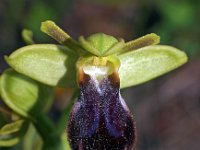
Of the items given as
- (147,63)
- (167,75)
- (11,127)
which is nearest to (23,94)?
(11,127)

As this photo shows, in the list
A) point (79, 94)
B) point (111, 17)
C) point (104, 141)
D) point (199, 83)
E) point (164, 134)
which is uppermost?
point (111, 17)

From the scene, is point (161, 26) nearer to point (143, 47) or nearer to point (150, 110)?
point (150, 110)

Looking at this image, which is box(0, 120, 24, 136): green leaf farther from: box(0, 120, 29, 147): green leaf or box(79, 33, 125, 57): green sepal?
box(79, 33, 125, 57): green sepal

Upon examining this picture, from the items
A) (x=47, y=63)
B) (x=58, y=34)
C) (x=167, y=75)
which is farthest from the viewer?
(x=167, y=75)

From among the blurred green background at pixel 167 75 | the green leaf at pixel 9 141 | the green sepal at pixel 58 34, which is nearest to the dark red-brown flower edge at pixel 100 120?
the green sepal at pixel 58 34

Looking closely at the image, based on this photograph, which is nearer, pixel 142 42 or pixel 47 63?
pixel 142 42

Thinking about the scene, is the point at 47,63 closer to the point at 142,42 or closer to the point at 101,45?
the point at 101,45

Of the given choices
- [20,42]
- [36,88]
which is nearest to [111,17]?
[20,42]
